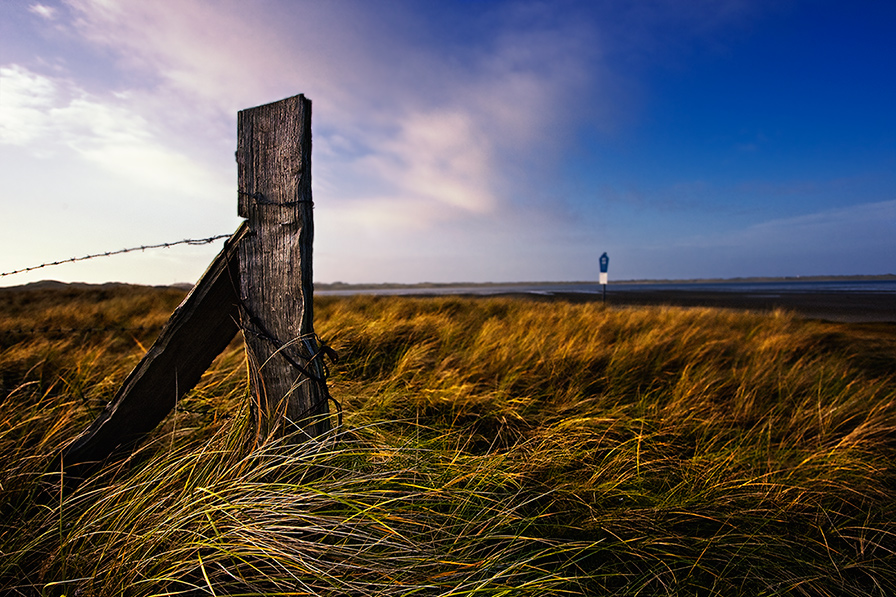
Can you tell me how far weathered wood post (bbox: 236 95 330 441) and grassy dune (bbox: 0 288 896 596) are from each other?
21cm

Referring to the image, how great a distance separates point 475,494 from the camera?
1.48 meters

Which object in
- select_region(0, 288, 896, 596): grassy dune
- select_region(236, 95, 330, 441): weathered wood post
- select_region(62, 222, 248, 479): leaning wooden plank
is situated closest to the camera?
select_region(0, 288, 896, 596): grassy dune

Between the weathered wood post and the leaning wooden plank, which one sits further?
the leaning wooden plank

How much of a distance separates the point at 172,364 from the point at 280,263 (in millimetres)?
698

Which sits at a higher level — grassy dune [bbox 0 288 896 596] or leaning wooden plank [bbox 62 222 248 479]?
leaning wooden plank [bbox 62 222 248 479]

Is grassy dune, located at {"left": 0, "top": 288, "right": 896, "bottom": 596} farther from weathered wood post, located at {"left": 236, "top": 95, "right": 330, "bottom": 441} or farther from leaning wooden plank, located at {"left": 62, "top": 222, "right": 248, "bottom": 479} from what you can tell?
weathered wood post, located at {"left": 236, "top": 95, "right": 330, "bottom": 441}

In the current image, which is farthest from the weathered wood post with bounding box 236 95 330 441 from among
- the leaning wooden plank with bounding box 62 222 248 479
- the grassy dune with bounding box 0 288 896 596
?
the grassy dune with bounding box 0 288 896 596

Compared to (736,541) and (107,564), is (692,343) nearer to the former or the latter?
(736,541)

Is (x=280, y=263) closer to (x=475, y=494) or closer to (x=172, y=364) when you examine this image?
(x=172, y=364)

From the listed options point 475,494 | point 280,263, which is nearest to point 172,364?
point 280,263

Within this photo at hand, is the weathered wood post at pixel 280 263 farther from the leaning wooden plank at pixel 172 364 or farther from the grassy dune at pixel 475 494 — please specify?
the grassy dune at pixel 475 494

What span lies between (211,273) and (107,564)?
981 millimetres

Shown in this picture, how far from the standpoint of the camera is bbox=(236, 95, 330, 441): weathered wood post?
1460 mm

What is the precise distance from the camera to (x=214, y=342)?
171 cm
